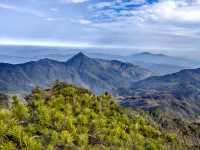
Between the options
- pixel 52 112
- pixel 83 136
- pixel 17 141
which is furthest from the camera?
pixel 52 112

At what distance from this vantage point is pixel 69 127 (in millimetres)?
141625

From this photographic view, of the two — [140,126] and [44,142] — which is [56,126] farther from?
[140,126]

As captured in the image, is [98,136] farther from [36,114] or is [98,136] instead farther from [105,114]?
[105,114]

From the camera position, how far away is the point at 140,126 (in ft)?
618

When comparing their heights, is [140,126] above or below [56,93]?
below

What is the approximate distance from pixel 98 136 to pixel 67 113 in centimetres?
1538

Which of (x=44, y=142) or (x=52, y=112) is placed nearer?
(x=44, y=142)

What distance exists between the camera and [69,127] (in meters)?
142

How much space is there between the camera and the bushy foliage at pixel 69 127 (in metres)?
116

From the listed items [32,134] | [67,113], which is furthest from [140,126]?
[32,134]

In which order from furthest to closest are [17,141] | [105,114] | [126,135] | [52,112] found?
[105,114] → [126,135] → [52,112] → [17,141]

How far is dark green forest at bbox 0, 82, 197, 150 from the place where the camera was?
116500 mm

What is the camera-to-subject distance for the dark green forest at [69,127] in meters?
116

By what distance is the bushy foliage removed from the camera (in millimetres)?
116488
